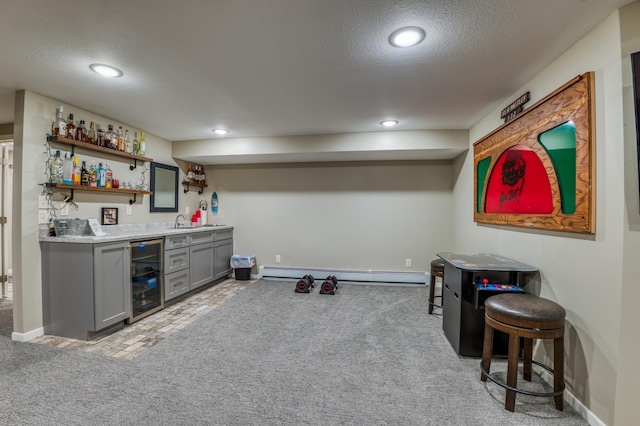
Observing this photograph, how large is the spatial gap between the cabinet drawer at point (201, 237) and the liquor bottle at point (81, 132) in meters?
1.60

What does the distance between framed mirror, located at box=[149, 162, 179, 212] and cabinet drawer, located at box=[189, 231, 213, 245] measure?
2.31 feet

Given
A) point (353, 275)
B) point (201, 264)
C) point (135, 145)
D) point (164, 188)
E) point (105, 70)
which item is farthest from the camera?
point (353, 275)

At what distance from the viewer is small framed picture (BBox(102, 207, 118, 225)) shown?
317 cm

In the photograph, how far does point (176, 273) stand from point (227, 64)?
268 cm

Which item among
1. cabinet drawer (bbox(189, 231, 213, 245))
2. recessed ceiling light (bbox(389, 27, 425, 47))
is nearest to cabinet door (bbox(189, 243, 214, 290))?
cabinet drawer (bbox(189, 231, 213, 245))

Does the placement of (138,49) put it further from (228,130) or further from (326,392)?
(326,392)

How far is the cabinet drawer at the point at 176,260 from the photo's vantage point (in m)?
3.37

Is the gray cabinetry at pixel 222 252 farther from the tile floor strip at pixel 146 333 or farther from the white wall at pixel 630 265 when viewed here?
the white wall at pixel 630 265

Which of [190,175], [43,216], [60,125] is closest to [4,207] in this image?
[43,216]

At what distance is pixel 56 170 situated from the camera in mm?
2660

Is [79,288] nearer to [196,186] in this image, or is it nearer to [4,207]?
[4,207]

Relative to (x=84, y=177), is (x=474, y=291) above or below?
below

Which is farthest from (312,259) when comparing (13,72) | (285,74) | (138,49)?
(13,72)

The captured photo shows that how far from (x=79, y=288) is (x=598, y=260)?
3.98 meters
